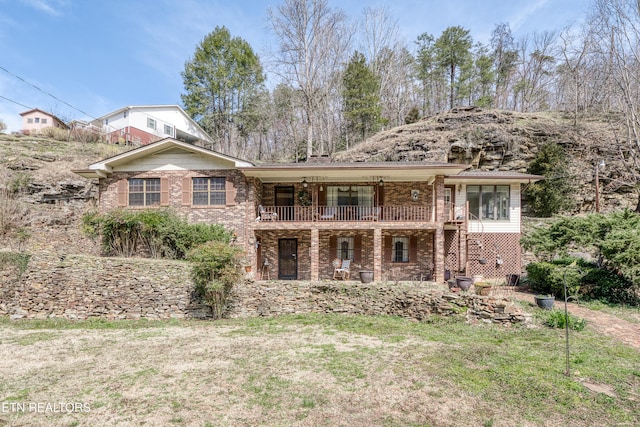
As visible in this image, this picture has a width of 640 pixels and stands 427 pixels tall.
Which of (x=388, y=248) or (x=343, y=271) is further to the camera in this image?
(x=388, y=248)

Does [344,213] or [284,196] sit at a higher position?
[284,196]

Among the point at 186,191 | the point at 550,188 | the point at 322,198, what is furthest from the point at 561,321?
the point at 186,191

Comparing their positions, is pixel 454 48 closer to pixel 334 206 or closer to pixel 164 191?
pixel 334 206

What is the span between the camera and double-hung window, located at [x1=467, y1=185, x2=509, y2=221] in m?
16.2

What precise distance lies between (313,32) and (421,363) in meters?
27.4

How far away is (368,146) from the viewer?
27078 mm

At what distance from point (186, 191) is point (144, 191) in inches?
84.8

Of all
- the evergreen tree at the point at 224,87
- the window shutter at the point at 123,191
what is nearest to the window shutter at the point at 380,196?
the window shutter at the point at 123,191

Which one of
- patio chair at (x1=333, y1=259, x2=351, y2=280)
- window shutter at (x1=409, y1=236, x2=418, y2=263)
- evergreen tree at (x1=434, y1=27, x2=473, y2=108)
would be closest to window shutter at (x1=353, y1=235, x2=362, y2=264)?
patio chair at (x1=333, y1=259, x2=351, y2=280)

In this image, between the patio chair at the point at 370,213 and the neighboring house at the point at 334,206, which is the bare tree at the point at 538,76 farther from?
the patio chair at the point at 370,213

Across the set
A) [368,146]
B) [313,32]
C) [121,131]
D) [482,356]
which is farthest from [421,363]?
[121,131]

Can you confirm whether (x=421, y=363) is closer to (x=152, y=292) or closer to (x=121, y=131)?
(x=152, y=292)

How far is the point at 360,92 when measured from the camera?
29484mm

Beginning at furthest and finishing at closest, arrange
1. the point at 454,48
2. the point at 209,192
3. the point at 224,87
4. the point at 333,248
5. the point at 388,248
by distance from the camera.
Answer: the point at 224,87
the point at 454,48
the point at 333,248
the point at 388,248
the point at 209,192
